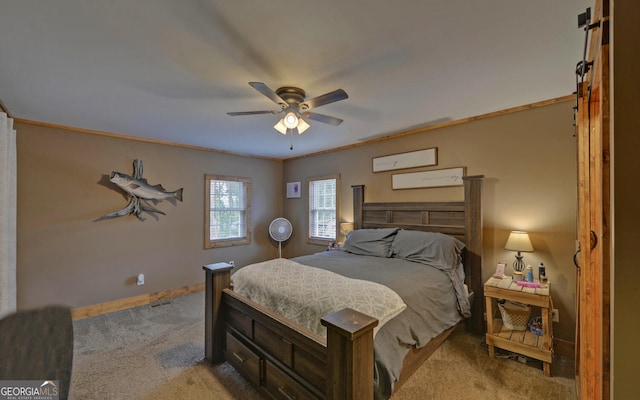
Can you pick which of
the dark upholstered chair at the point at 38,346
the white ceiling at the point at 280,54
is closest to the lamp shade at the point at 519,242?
the white ceiling at the point at 280,54

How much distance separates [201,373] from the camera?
7.29ft

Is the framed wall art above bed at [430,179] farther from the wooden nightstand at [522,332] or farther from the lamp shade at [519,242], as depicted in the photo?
the wooden nightstand at [522,332]

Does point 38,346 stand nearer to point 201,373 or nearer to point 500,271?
point 201,373

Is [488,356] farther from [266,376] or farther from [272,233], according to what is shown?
[272,233]

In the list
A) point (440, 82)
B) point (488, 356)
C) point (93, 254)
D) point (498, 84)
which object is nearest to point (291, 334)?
point (488, 356)

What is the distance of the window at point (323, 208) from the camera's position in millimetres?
4727

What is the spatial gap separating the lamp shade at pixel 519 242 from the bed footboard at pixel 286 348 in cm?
198

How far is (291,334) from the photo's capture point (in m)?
1.71

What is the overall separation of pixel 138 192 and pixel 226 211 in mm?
1440

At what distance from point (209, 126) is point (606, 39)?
3.38 m

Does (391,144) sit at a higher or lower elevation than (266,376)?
higher

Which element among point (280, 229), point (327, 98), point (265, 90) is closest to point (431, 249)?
point (327, 98)

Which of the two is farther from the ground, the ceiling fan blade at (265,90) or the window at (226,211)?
the ceiling fan blade at (265,90)

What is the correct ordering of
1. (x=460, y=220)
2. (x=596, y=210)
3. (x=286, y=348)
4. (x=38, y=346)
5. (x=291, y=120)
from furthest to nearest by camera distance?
(x=460, y=220)
(x=291, y=120)
(x=286, y=348)
(x=596, y=210)
(x=38, y=346)
